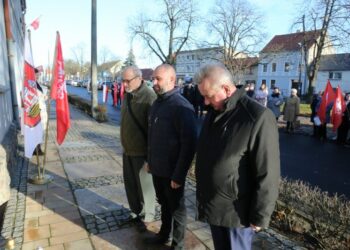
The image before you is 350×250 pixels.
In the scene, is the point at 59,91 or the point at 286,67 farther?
the point at 286,67

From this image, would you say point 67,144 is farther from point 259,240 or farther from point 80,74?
point 80,74

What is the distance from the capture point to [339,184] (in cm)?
613

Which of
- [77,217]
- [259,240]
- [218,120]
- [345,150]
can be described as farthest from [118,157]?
[345,150]

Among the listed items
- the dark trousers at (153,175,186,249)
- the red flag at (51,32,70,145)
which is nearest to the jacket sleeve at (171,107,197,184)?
the dark trousers at (153,175,186,249)

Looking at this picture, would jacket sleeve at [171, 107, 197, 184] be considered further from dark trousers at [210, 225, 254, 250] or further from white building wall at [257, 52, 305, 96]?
white building wall at [257, 52, 305, 96]

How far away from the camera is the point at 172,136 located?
9.86ft

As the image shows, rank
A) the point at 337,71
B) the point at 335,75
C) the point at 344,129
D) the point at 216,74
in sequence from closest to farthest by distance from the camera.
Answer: the point at 216,74
the point at 344,129
the point at 337,71
the point at 335,75

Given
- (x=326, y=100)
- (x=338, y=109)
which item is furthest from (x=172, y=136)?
(x=326, y=100)

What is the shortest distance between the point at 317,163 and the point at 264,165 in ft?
21.6

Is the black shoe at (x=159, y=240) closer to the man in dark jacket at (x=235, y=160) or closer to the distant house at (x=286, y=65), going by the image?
the man in dark jacket at (x=235, y=160)

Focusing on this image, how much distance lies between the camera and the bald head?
3.03m

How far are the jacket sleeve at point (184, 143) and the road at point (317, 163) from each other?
12.9 ft

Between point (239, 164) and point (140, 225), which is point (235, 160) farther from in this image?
point (140, 225)

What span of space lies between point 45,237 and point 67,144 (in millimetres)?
5562
